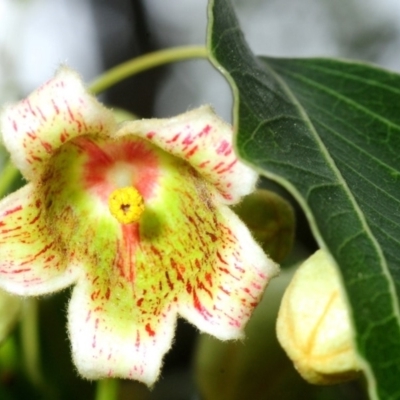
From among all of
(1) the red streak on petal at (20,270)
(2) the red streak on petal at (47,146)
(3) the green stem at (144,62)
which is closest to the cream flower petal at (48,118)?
(2) the red streak on petal at (47,146)

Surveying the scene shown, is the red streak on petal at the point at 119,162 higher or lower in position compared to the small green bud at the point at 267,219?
higher

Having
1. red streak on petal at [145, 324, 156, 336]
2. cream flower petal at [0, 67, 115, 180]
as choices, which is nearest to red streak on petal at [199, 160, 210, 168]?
cream flower petal at [0, 67, 115, 180]

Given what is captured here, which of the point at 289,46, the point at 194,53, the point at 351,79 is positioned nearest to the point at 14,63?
the point at 194,53

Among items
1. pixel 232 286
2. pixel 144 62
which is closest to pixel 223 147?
pixel 232 286

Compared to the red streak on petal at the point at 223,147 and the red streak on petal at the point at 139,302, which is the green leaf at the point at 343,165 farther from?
the red streak on petal at the point at 139,302

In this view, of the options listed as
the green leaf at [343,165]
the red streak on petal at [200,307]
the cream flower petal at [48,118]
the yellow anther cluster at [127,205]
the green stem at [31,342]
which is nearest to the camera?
the green leaf at [343,165]

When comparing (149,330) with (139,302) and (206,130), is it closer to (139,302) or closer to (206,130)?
(139,302)
